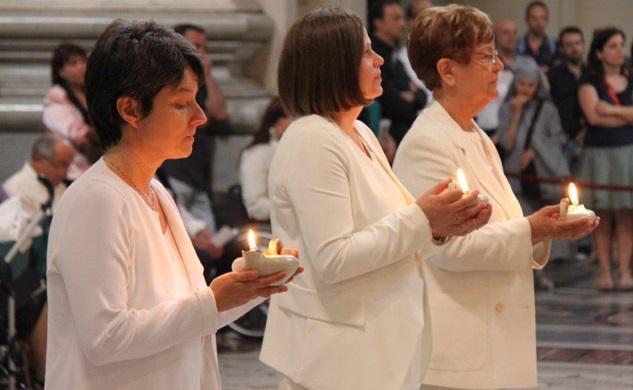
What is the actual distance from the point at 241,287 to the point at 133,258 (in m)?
0.24

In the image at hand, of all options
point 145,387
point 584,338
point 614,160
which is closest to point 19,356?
point 584,338

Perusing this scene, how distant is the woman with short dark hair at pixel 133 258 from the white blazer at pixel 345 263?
558 millimetres

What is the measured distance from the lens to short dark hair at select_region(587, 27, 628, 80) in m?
11.9

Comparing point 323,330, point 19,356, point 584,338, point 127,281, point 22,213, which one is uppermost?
point 127,281

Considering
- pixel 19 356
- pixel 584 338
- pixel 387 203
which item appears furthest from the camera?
pixel 584 338

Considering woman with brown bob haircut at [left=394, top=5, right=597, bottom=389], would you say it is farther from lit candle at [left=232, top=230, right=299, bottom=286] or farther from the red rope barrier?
the red rope barrier

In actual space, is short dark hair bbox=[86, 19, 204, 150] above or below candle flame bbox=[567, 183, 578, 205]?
above

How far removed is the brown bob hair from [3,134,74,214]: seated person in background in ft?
12.8

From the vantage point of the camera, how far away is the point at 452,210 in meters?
3.86

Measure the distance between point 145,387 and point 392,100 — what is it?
7690mm

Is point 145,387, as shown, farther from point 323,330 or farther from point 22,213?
point 22,213

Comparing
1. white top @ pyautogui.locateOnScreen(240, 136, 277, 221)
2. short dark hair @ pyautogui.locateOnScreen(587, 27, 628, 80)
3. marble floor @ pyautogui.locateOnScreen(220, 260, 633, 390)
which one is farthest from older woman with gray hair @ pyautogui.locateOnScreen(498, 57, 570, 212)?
white top @ pyautogui.locateOnScreen(240, 136, 277, 221)

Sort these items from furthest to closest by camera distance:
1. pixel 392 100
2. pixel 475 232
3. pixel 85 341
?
pixel 392 100
pixel 475 232
pixel 85 341

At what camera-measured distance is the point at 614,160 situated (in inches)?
472
